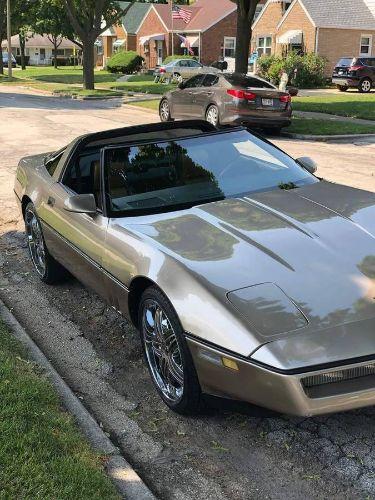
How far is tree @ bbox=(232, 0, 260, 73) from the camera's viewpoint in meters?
18.7

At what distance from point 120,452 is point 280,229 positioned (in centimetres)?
154

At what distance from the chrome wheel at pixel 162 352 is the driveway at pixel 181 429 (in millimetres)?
162

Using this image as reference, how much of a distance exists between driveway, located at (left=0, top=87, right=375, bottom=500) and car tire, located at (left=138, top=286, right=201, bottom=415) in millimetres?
124

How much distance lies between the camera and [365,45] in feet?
137

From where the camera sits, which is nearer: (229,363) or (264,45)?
(229,363)

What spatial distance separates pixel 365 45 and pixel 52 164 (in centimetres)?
4091

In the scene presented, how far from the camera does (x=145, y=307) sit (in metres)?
3.49

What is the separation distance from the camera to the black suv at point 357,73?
30594 mm

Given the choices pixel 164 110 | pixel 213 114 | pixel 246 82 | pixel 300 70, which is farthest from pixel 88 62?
pixel 246 82

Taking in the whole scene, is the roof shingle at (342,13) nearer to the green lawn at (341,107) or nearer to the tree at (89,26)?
the tree at (89,26)

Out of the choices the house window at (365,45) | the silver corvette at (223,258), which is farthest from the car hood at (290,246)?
the house window at (365,45)

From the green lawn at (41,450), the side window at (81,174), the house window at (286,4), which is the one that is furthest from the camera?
the house window at (286,4)

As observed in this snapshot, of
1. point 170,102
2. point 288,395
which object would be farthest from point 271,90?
point 288,395

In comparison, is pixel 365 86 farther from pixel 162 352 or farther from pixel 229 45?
pixel 162 352
